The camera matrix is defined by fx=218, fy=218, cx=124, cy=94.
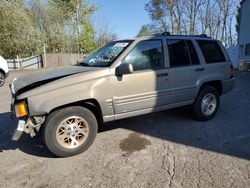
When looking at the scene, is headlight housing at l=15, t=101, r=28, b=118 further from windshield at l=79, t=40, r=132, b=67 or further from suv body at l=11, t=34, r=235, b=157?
windshield at l=79, t=40, r=132, b=67

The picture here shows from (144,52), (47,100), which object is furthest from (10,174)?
(144,52)

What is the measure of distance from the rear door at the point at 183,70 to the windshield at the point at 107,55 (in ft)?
3.20

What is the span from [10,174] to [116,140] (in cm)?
181

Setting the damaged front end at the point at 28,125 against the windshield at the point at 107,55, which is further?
the windshield at the point at 107,55

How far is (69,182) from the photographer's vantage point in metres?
2.87

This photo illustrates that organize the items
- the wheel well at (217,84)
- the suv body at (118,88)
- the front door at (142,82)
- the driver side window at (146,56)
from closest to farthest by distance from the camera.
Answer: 1. the suv body at (118,88)
2. the front door at (142,82)
3. the driver side window at (146,56)
4. the wheel well at (217,84)

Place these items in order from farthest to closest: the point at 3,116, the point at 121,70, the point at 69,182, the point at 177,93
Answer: the point at 3,116 → the point at 177,93 → the point at 121,70 → the point at 69,182

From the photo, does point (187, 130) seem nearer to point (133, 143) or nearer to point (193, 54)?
point (133, 143)

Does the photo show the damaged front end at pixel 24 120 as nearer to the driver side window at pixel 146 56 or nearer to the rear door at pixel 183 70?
the driver side window at pixel 146 56

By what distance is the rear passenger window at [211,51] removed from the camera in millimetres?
4878

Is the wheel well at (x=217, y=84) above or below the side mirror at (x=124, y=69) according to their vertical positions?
below

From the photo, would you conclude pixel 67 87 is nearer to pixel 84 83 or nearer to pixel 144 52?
pixel 84 83

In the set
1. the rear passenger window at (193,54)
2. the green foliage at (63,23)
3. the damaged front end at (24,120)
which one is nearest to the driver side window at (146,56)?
the rear passenger window at (193,54)

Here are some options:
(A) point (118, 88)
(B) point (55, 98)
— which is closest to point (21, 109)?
(B) point (55, 98)
